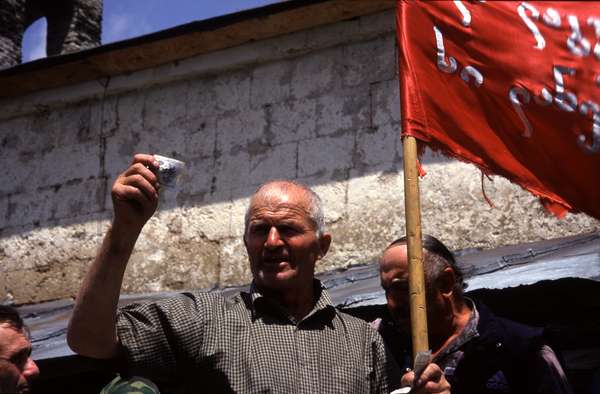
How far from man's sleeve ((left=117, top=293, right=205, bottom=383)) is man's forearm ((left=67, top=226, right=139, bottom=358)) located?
5.7 inches

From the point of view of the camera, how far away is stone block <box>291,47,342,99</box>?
652 centimetres

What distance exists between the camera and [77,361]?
4.51m

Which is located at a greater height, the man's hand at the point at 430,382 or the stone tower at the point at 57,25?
the stone tower at the point at 57,25

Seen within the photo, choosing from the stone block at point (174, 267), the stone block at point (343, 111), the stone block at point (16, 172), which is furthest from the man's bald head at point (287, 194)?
the stone block at point (16, 172)

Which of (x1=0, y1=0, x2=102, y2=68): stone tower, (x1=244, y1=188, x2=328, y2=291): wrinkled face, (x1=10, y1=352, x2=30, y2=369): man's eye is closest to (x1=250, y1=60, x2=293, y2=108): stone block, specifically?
(x1=0, y1=0, x2=102, y2=68): stone tower

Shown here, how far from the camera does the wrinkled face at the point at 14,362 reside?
295 cm

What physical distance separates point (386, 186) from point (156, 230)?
1815 mm

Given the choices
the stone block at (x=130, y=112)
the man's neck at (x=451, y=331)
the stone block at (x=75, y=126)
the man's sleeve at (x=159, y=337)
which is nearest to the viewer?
the man's sleeve at (x=159, y=337)

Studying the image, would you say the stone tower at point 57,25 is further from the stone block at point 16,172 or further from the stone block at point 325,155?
the stone block at point 325,155

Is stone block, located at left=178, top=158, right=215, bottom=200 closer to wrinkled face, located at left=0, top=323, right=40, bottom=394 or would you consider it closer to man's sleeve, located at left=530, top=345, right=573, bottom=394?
wrinkled face, located at left=0, top=323, right=40, bottom=394

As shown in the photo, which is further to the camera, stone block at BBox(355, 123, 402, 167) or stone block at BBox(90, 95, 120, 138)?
stone block at BBox(90, 95, 120, 138)

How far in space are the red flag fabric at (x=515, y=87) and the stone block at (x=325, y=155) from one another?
2.91 metres

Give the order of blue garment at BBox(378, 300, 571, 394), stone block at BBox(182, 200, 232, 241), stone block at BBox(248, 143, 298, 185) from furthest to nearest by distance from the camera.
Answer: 1. stone block at BBox(182, 200, 232, 241)
2. stone block at BBox(248, 143, 298, 185)
3. blue garment at BBox(378, 300, 571, 394)

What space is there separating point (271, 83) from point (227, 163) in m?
0.67
